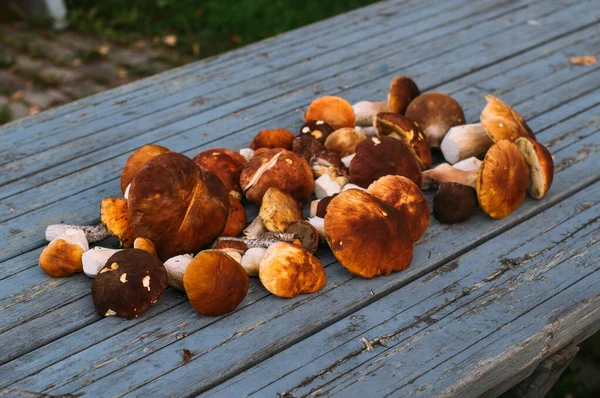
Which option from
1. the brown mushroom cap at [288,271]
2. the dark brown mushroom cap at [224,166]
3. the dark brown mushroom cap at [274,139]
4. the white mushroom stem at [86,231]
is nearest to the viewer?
the brown mushroom cap at [288,271]

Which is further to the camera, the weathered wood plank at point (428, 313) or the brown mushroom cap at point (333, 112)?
the brown mushroom cap at point (333, 112)

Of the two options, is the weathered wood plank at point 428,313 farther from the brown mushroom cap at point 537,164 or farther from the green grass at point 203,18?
the green grass at point 203,18

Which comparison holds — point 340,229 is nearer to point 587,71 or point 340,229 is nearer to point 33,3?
point 587,71

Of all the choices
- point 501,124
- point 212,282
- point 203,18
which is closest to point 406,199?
point 501,124

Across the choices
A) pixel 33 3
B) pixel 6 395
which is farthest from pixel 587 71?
pixel 33 3

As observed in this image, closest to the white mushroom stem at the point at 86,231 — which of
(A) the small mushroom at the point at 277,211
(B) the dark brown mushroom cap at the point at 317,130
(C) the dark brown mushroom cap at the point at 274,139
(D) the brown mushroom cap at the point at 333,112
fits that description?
(A) the small mushroom at the point at 277,211

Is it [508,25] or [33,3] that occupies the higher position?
[508,25]
